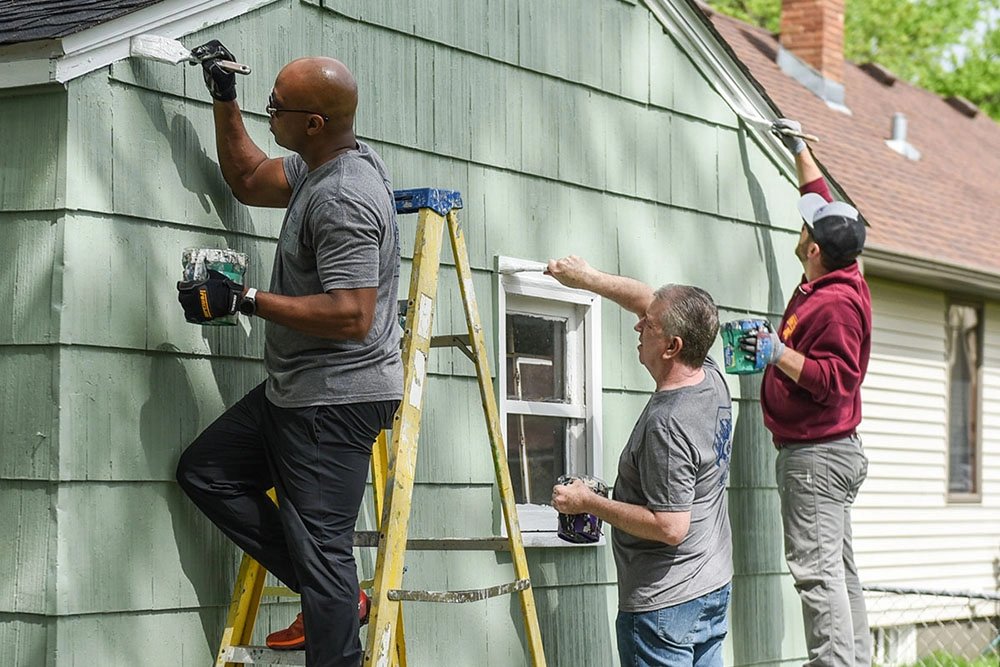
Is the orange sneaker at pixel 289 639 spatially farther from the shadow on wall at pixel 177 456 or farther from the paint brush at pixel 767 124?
the paint brush at pixel 767 124

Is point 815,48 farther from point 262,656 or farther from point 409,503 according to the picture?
point 262,656

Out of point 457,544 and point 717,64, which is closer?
point 457,544

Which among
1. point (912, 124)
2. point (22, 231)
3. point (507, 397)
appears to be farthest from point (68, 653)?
point (912, 124)

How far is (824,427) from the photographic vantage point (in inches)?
234

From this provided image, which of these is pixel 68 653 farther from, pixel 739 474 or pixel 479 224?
pixel 739 474

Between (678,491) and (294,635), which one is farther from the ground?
(678,491)

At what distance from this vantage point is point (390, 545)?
3902 mm

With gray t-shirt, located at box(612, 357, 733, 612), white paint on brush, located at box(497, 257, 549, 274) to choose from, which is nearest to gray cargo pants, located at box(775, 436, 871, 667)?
white paint on brush, located at box(497, 257, 549, 274)

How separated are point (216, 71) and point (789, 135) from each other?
3.31 m

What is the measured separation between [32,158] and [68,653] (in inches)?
51.2

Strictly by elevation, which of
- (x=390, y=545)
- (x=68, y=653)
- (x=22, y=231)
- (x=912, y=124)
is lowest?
(x=68, y=653)

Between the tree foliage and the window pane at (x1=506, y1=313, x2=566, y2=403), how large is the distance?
77.1ft

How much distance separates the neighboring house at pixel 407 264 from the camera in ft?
12.4

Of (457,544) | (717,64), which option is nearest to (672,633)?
(457,544)
